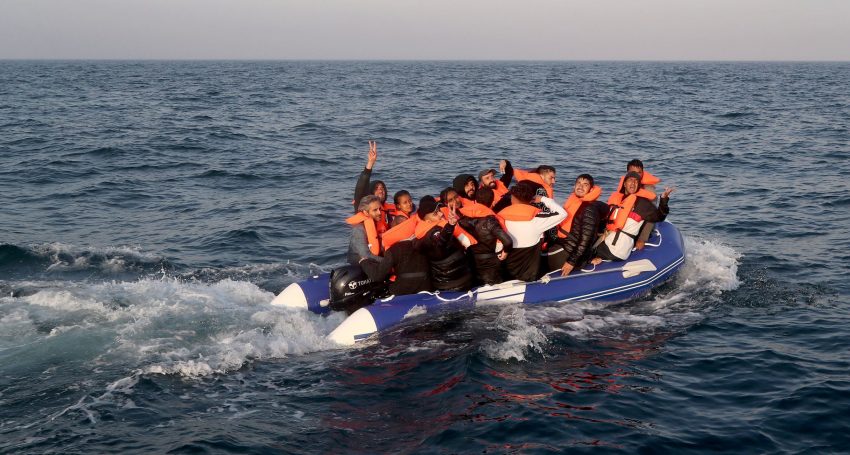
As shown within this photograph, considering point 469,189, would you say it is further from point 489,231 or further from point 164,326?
point 164,326

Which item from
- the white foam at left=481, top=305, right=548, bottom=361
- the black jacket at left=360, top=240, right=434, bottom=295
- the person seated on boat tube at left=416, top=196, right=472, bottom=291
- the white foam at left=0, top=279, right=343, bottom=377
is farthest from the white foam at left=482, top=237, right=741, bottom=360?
the white foam at left=0, top=279, right=343, bottom=377

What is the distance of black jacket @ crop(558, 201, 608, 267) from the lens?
9.77 m

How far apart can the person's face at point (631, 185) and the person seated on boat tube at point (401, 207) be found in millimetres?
3085

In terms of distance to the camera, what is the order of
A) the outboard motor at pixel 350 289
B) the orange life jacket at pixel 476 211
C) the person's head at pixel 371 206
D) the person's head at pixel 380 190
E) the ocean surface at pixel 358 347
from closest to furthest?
the ocean surface at pixel 358 347 < the person's head at pixel 371 206 < the orange life jacket at pixel 476 211 < the outboard motor at pixel 350 289 < the person's head at pixel 380 190

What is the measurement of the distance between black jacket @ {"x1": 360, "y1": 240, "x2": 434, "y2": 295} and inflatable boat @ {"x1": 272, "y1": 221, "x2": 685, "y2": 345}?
0.43ft

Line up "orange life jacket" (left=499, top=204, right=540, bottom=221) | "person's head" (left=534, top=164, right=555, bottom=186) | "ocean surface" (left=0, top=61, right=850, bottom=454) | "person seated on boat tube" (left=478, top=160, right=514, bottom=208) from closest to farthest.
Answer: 1. "ocean surface" (left=0, top=61, right=850, bottom=454)
2. "orange life jacket" (left=499, top=204, right=540, bottom=221)
3. "person's head" (left=534, top=164, right=555, bottom=186)
4. "person seated on boat tube" (left=478, top=160, right=514, bottom=208)

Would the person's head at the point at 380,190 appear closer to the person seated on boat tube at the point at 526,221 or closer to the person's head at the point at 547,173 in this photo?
the person seated on boat tube at the point at 526,221

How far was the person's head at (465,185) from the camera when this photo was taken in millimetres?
10148

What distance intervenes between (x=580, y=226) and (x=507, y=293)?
1338 millimetres

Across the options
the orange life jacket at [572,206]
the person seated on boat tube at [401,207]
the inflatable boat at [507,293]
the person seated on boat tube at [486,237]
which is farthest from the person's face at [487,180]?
the inflatable boat at [507,293]

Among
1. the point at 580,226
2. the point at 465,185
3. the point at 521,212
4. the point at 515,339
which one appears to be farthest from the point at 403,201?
the point at 580,226

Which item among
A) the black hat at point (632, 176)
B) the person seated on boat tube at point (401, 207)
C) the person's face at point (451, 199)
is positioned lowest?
the person seated on boat tube at point (401, 207)

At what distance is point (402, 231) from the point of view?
30.4 ft

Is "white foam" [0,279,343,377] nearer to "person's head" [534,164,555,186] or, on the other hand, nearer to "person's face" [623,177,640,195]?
"person's head" [534,164,555,186]
